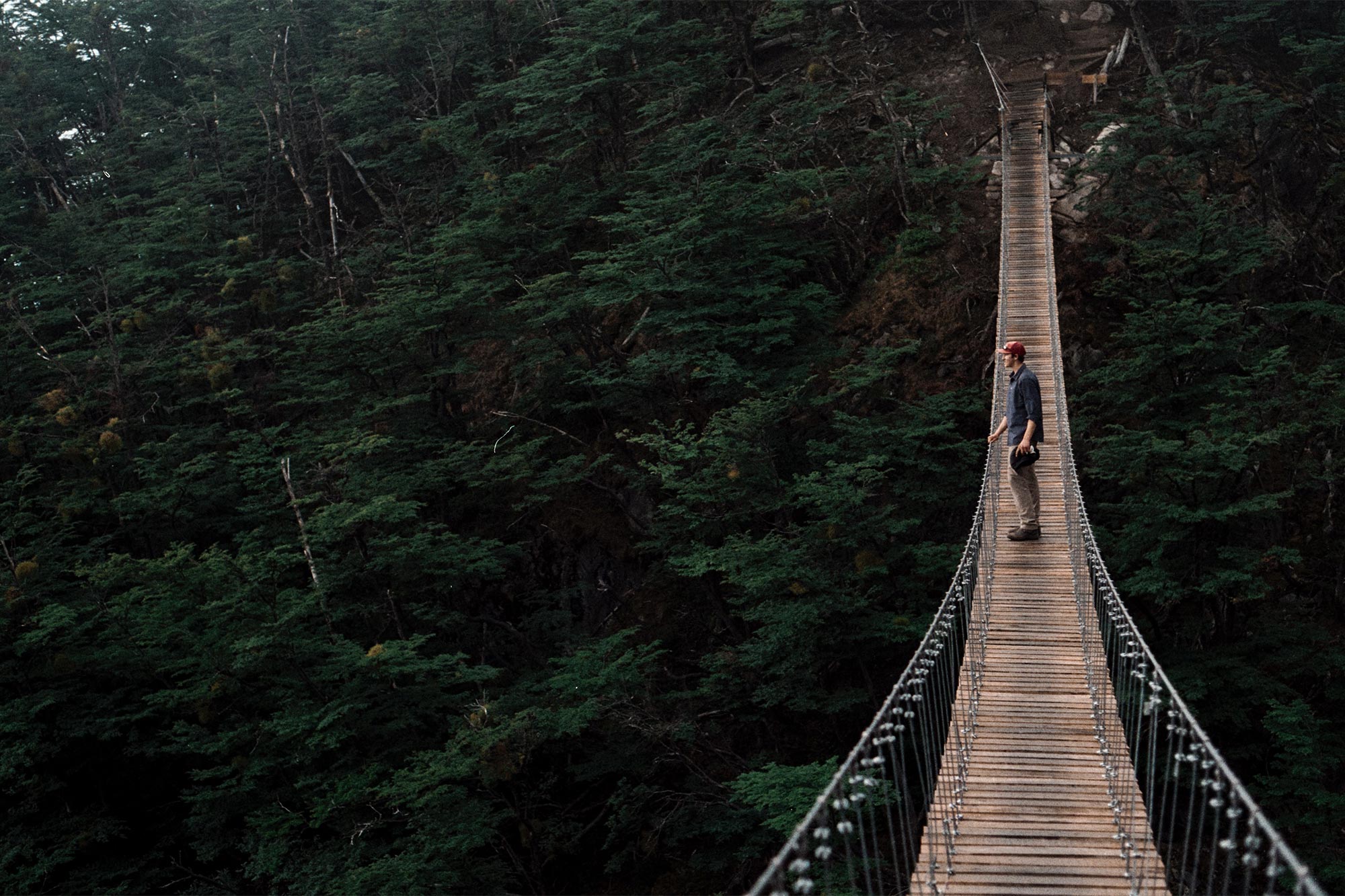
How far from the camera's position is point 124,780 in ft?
42.0

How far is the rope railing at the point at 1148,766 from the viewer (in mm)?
3086

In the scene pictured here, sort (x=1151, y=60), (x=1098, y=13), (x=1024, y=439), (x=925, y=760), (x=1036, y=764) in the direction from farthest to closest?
(x=1098, y=13) < (x=1151, y=60) < (x=1024, y=439) < (x=925, y=760) < (x=1036, y=764)

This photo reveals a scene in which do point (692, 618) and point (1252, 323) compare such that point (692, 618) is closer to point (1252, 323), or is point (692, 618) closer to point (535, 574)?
point (535, 574)

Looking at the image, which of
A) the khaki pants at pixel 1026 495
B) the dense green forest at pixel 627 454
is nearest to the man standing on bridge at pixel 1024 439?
the khaki pants at pixel 1026 495

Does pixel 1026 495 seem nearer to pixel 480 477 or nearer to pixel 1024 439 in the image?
pixel 1024 439

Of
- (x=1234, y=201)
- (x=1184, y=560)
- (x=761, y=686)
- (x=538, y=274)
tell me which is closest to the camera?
(x=1184, y=560)

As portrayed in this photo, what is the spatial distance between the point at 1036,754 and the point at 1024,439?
2884mm

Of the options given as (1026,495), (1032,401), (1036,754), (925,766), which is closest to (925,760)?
(1036,754)

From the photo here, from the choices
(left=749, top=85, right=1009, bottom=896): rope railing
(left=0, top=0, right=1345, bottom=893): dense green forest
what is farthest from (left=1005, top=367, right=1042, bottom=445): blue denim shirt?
(left=0, top=0, right=1345, bottom=893): dense green forest

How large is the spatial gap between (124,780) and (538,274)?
8.59 metres

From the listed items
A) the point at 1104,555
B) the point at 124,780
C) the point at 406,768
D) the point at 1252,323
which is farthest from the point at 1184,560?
the point at 124,780

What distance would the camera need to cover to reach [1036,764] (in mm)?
4711

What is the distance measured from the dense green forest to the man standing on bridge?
2.75m

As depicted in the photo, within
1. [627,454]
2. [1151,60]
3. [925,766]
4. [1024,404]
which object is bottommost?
[925,766]
